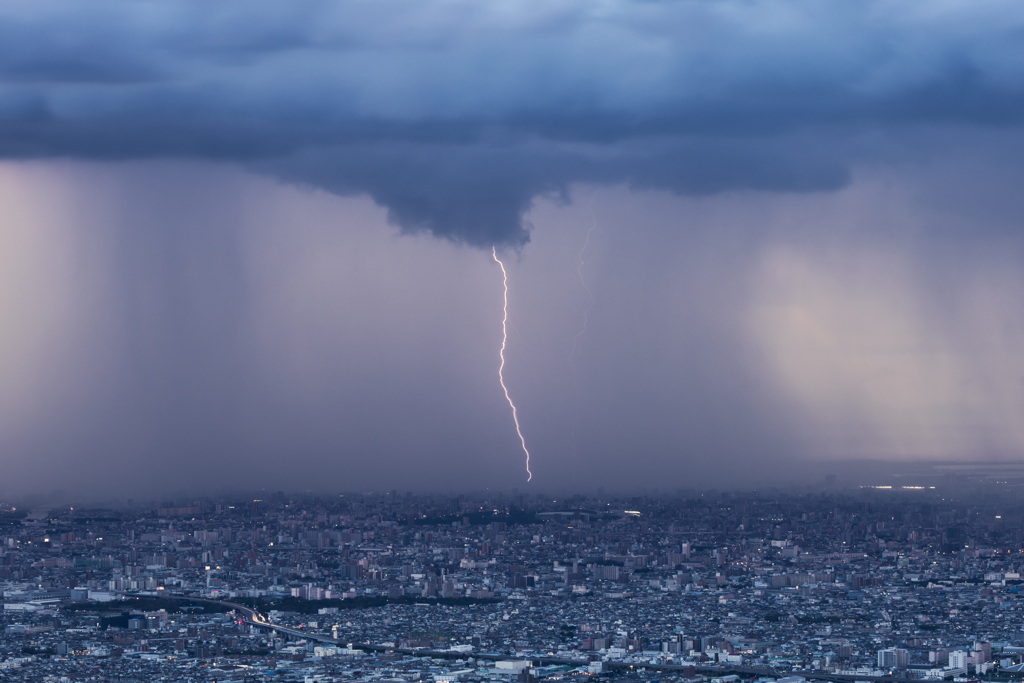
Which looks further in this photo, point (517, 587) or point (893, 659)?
point (517, 587)

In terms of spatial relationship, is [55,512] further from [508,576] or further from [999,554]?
[999,554]

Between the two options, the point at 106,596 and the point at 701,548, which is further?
the point at 701,548

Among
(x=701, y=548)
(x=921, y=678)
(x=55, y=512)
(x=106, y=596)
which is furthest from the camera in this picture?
(x=55, y=512)

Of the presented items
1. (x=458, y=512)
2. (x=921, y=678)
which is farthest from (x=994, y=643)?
(x=458, y=512)

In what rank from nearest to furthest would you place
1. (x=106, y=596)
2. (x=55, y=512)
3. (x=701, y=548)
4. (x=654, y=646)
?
(x=654, y=646), (x=106, y=596), (x=701, y=548), (x=55, y=512)

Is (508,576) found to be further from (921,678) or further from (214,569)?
(921,678)

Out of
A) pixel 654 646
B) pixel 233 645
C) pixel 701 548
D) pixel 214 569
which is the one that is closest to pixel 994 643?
pixel 654 646
